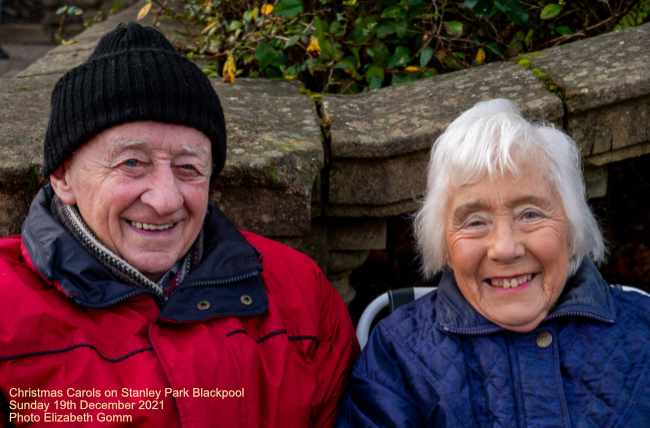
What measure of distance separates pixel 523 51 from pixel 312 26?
94 cm

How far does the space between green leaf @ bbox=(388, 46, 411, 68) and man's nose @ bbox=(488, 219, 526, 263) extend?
4.90ft

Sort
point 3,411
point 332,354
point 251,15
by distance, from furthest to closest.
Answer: point 251,15, point 332,354, point 3,411

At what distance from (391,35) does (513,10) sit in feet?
1.76

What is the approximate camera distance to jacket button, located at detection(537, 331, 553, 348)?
2.31m

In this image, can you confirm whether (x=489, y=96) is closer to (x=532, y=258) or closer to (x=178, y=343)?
(x=532, y=258)

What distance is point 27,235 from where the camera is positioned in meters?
2.27

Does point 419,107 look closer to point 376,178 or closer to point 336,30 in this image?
point 376,178

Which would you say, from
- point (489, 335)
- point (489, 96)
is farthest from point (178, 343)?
point (489, 96)

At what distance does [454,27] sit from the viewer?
3.56m

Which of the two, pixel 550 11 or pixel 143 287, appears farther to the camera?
pixel 550 11

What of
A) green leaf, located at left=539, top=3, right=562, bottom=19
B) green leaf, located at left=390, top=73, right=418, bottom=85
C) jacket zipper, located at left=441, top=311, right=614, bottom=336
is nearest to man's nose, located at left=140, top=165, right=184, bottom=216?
jacket zipper, located at left=441, top=311, right=614, bottom=336

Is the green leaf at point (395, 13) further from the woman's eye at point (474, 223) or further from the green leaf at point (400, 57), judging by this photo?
the woman's eye at point (474, 223)

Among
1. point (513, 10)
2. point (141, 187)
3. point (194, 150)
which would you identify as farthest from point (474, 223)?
point (513, 10)

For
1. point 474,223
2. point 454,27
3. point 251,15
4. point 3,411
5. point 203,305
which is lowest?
point 3,411
